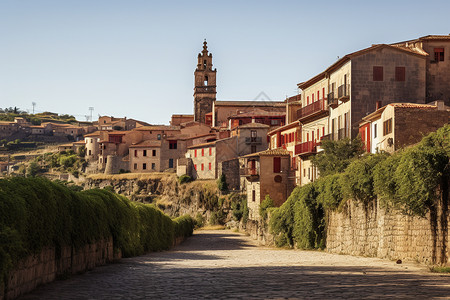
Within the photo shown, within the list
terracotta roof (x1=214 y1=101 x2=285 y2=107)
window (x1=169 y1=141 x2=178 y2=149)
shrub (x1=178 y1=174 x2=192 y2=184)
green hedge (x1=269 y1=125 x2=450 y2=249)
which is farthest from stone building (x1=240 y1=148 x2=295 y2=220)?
window (x1=169 y1=141 x2=178 y2=149)

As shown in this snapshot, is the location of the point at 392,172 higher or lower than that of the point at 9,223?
higher

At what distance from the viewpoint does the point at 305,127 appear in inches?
2667

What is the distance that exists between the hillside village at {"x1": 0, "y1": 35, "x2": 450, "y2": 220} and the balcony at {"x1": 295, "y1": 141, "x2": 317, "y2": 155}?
0.35 feet

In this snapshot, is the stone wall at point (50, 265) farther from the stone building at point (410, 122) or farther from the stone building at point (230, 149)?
the stone building at point (230, 149)

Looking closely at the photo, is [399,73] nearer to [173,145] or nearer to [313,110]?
[313,110]

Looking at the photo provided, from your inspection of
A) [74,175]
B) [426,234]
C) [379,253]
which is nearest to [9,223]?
[426,234]

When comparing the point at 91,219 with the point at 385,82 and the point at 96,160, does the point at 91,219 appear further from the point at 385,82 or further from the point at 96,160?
the point at 96,160

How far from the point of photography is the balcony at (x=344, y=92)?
53.7 metres

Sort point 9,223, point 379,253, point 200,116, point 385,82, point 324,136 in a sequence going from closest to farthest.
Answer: point 9,223 → point 379,253 → point 385,82 → point 324,136 → point 200,116

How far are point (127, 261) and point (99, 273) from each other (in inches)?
214

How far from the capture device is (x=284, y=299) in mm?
13008

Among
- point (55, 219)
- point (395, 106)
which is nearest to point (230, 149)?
point (395, 106)

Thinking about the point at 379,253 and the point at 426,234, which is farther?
the point at 379,253

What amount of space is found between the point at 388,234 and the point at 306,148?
38.5m
